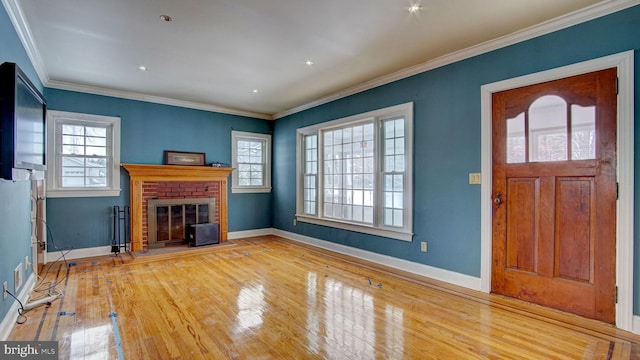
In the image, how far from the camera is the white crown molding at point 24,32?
2551mm

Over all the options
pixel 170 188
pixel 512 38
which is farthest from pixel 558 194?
pixel 170 188

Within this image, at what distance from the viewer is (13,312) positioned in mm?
Answer: 2656

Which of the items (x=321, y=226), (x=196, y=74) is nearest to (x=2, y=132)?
(x=196, y=74)

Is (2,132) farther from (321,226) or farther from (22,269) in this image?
(321,226)

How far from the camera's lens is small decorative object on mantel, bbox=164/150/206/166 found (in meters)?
5.63

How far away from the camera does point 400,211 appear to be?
4312 millimetres

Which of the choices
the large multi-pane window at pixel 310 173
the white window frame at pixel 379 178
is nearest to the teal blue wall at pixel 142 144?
the large multi-pane window at pixel 310 173

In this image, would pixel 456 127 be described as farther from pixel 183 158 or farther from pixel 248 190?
pixel 183 158

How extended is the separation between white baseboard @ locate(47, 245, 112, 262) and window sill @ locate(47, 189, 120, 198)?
84 cm

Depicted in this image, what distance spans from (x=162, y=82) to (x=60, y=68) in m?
1.21

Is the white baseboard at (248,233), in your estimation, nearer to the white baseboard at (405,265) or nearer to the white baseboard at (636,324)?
the white baseboard at (405,265)

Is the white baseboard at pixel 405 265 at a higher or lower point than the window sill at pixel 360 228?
lower

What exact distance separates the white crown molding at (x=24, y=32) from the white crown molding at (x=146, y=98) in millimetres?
557

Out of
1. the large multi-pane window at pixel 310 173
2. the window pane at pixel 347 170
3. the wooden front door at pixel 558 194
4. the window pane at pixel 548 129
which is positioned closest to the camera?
the wooden front door at pixel 558 194
